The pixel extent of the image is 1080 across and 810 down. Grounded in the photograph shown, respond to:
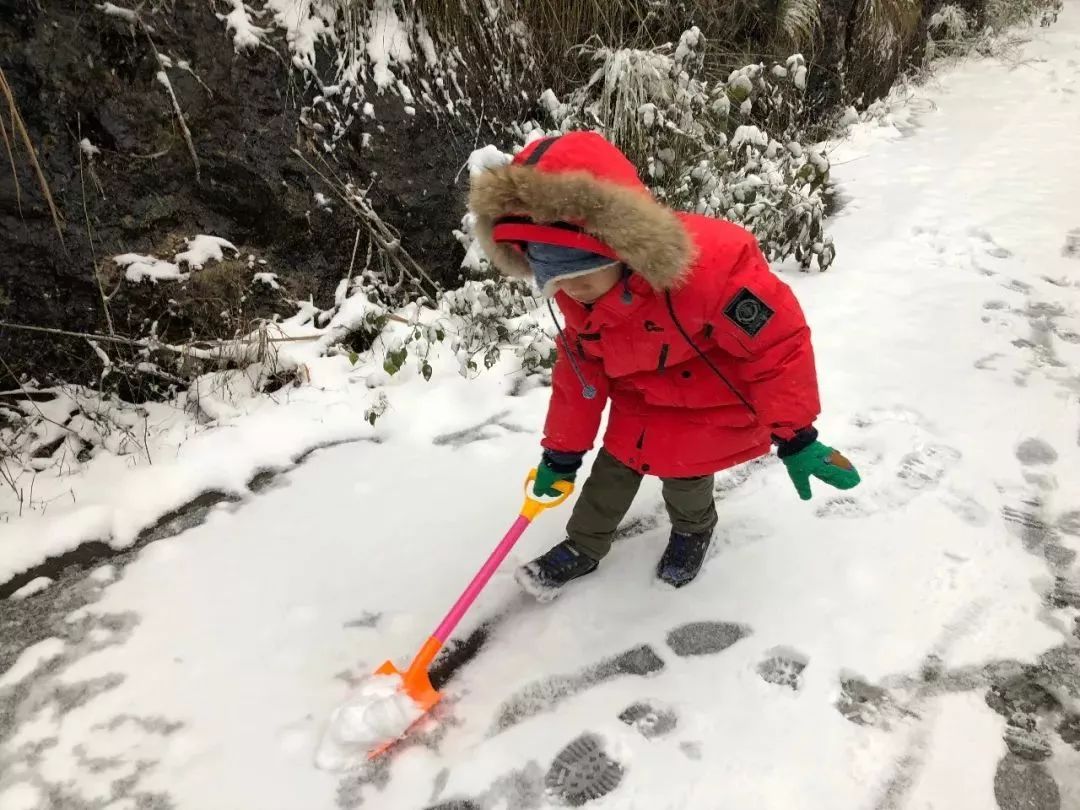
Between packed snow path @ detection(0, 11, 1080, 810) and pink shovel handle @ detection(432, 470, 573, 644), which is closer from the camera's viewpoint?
packed snow path @ detection(0, 11, 1080, 810)

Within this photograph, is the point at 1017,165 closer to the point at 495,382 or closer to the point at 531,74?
the point at 531,74

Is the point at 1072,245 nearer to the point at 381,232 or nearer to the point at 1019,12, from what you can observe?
the point at 381,232

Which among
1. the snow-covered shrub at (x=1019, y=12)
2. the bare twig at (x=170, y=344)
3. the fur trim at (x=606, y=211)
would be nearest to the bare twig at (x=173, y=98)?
the bare twig at (x=170, y=344)

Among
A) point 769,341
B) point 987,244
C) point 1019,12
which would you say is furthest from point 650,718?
point 1019,12

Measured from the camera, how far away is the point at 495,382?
2.62 meters

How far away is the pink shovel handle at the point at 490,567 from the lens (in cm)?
152

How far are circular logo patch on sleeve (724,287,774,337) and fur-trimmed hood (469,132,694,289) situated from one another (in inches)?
5.2

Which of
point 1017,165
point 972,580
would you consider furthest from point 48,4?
point 1017,165

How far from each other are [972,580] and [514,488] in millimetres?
1223

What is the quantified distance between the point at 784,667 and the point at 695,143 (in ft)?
8.34

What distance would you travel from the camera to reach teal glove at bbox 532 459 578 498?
Answer: 5.46 ft

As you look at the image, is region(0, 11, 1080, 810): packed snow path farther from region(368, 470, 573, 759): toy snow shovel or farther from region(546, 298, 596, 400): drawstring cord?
region(546, 298, 596, 400): drawstring cord

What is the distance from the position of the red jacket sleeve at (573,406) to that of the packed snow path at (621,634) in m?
0.42

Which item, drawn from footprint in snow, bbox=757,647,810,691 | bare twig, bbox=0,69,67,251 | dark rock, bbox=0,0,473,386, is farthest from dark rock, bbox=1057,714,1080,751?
bare twig, bbox=0,69,67,251
